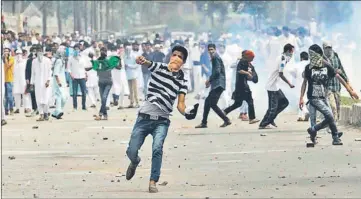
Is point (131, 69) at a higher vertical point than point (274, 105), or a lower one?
higher

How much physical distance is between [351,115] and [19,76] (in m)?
9.31

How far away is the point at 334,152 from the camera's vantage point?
1702cm

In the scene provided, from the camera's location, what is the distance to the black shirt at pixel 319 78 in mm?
17797

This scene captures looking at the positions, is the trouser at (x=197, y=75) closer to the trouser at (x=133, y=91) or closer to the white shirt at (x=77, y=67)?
the trouser at (x=133, y=91)

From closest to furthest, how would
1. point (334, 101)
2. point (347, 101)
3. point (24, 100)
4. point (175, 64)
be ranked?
point (175, 64), point (334, 101), point (347, 101), point (24, 100)

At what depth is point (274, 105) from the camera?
22.0 m

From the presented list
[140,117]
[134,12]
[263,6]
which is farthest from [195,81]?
[134,12]

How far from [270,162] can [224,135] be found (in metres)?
4.52

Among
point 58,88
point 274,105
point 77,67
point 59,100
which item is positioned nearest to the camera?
point 274,105

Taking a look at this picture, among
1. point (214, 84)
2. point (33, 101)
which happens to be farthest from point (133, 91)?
point (214, 84)

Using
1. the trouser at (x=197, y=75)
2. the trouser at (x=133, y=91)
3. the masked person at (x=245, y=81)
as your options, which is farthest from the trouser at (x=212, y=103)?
the trouser at (x=197, y=75)

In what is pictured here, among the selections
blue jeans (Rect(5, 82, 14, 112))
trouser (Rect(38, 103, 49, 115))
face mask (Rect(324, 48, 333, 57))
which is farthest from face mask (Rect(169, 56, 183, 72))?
blue jeans (Rect(5, 82, 14, 112))

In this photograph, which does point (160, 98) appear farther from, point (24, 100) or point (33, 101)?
point (24, 100)

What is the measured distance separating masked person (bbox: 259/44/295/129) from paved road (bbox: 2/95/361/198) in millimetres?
289
